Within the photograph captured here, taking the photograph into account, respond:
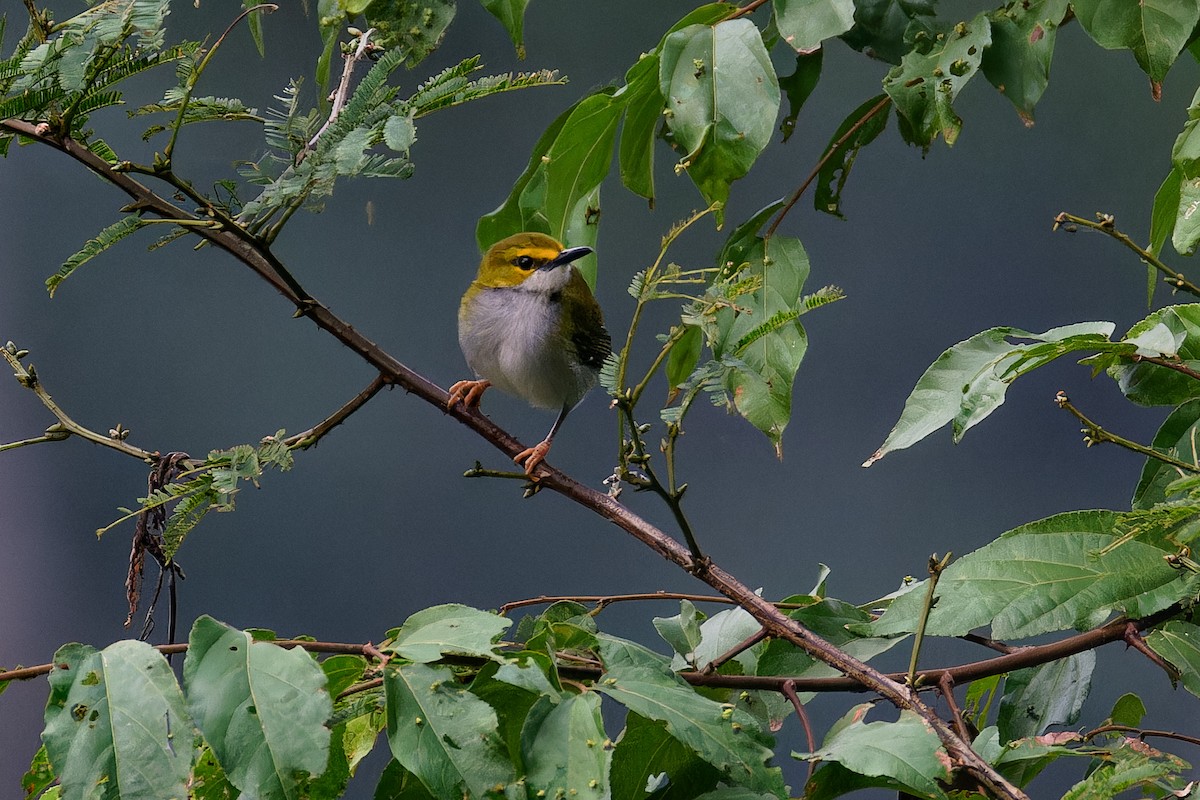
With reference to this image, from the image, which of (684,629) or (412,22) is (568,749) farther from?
(412,22)

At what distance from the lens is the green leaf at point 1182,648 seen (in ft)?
2.03

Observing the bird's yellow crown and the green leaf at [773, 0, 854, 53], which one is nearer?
the green leaf at [773, 0, 854, 53]

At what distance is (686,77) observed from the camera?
26.0 inches

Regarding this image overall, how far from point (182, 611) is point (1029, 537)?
60.6 inches

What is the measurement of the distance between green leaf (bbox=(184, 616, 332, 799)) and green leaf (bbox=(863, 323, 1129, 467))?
1.06 ft

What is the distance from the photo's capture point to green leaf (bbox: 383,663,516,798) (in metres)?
0.46

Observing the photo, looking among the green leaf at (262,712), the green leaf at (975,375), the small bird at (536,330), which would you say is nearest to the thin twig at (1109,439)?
the green leaf at (975,375)

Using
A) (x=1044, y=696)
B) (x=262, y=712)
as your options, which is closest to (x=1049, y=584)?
(x=1044, y=696)

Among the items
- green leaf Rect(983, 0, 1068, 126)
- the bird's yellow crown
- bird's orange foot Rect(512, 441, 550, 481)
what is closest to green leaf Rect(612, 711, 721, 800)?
bird's orange foot Rect(512, 441, 550, 481)

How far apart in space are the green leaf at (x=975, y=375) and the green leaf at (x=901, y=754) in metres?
0.15

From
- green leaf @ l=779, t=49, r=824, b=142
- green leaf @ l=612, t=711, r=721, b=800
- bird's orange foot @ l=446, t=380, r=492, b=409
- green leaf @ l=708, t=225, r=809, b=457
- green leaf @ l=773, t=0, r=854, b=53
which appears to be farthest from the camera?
bird's orange foot @ l=446, t=380, r=492, b=409

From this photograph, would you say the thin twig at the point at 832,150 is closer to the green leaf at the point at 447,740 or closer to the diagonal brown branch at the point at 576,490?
the diagonal brown branch at the point at 576,490

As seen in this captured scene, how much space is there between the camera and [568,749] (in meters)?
0.47

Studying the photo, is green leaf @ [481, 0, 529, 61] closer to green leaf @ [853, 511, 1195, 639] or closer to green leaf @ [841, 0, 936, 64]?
green leaf @ [841, 0, 936, 64]
